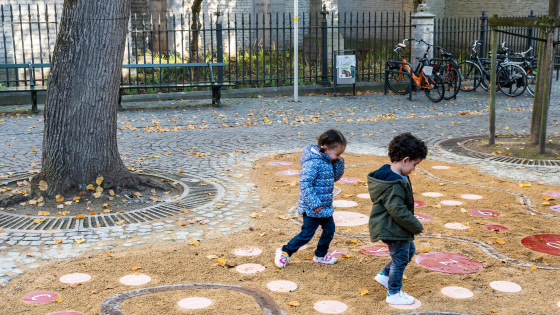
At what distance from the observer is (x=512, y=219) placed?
5105 mm

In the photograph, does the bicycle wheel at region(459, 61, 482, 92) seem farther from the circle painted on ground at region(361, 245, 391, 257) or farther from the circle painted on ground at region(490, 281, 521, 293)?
the circle painted on ground at region(490, 281, 521, 293)

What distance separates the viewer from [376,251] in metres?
4.40

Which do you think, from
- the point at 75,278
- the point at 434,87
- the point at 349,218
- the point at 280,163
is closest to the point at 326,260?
the point at 349,218

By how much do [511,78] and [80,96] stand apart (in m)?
11.0

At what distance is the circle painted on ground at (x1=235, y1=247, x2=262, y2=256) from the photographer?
4.36m

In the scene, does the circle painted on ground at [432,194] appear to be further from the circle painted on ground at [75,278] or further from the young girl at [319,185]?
the circle painted on ground at [75,278]

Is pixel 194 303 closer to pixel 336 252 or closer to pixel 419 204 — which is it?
pixel 336 252

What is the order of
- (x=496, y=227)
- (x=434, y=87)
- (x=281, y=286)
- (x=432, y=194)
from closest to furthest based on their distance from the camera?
(x=281, y=286)
(x=496, y=227)
(x=432, y=194)
(x=434, y=87)

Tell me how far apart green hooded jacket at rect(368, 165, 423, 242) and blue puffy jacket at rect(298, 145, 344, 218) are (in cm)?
49

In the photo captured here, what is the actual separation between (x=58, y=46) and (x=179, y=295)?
10.8 feet

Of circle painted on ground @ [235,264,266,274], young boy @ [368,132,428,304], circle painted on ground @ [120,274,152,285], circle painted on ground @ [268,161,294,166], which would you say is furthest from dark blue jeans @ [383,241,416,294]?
circle painted on ground @ [268,161,294,166]

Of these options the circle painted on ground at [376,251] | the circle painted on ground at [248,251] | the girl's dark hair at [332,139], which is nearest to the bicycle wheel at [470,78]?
the circle painted on ground at [376,251]

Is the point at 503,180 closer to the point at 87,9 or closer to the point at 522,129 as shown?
the point at 522,129

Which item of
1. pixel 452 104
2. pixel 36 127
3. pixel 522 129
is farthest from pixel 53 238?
pixel 452 104
